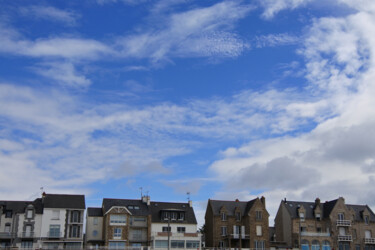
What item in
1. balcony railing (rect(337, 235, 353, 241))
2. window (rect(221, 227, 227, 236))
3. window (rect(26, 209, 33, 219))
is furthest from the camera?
balcony railing (rect(337, 235, 353, 241))

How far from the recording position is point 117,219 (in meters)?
72.6

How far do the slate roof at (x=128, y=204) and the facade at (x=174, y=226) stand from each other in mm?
1399

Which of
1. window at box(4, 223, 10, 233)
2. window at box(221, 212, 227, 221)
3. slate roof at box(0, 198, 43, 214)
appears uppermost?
slate roof at box(0, 198, 43, 214)

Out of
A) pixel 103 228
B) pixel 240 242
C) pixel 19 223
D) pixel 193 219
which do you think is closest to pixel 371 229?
pixel 240 242

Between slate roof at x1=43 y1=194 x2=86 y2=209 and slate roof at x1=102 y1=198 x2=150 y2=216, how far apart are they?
3.71 metres

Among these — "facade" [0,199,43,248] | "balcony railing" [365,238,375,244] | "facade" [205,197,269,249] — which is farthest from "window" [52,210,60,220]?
"balcony railing" [365,238,375,244]

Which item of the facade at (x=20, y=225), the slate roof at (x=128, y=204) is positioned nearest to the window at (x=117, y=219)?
the slate roof at (x=128, y=204)

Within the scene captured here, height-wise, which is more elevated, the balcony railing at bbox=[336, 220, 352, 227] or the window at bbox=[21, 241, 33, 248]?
the balcony railing at bbox=[336, 220, 352, 227]

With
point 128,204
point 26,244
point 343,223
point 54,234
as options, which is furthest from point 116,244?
point 343,223

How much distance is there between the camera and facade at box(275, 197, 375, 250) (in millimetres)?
79812

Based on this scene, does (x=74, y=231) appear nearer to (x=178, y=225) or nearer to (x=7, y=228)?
(x=7, y=228)

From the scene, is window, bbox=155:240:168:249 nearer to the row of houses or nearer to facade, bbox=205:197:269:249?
the row of houses

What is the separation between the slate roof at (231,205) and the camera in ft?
258

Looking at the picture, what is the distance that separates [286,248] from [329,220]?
10165mm
